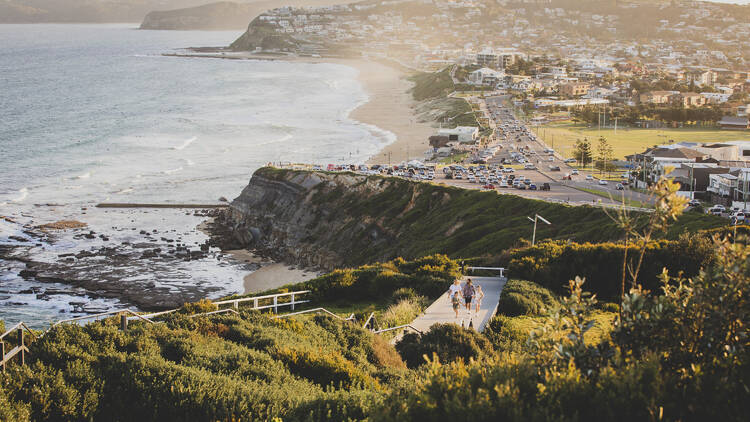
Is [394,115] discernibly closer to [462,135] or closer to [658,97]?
[462,135]

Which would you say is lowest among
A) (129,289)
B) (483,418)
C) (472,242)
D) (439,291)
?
(129,289)

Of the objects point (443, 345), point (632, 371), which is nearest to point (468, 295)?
point (443, 345)

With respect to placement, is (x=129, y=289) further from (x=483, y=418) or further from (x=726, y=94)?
(x=726, y=94)

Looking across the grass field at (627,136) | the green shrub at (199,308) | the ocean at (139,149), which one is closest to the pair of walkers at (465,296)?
the green shrub at (199,308)

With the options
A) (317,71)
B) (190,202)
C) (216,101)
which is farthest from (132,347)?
(317,71)

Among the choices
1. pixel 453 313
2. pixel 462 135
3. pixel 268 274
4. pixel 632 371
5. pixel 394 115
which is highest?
pixel 632 371

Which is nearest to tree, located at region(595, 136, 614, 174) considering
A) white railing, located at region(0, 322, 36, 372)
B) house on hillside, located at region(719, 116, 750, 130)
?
house on hillside, located at region(719, 116, 750, 130)
